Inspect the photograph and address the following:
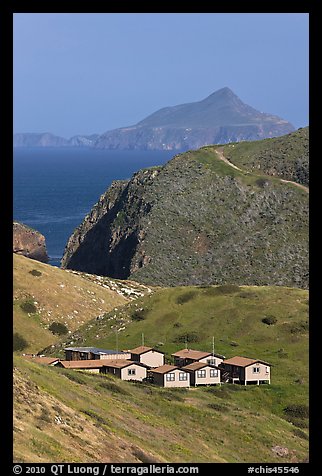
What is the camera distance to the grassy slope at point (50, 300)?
110m

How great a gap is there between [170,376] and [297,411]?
11180 mm

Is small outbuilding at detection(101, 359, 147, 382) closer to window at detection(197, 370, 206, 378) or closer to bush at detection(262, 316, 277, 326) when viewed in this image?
window at detection(197, 370, 206, 378)

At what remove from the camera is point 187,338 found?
306 ft

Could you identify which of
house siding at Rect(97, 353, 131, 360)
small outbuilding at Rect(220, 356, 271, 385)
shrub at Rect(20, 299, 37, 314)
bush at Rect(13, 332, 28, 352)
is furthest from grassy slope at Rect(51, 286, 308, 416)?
shrub at Rect(20, 299, 37, 314)

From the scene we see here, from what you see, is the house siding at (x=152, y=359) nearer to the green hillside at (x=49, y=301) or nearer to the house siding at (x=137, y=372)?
the house siding at (x=137, y=372)

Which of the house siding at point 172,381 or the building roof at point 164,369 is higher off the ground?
the building roof at point 164,369

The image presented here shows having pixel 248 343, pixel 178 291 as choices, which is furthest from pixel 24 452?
pixel 178 291

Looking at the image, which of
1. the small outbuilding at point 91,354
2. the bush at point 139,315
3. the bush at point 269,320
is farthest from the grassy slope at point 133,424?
the bush at point 139,315

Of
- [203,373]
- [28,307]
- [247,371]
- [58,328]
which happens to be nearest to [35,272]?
[28,307]

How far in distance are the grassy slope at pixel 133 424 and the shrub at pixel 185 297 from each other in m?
27.9

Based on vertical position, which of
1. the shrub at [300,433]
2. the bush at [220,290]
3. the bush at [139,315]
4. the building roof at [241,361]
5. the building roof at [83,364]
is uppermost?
the bush at [220,290]

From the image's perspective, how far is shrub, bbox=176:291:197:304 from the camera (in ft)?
340

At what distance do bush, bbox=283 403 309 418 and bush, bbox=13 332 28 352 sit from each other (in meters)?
40.5
